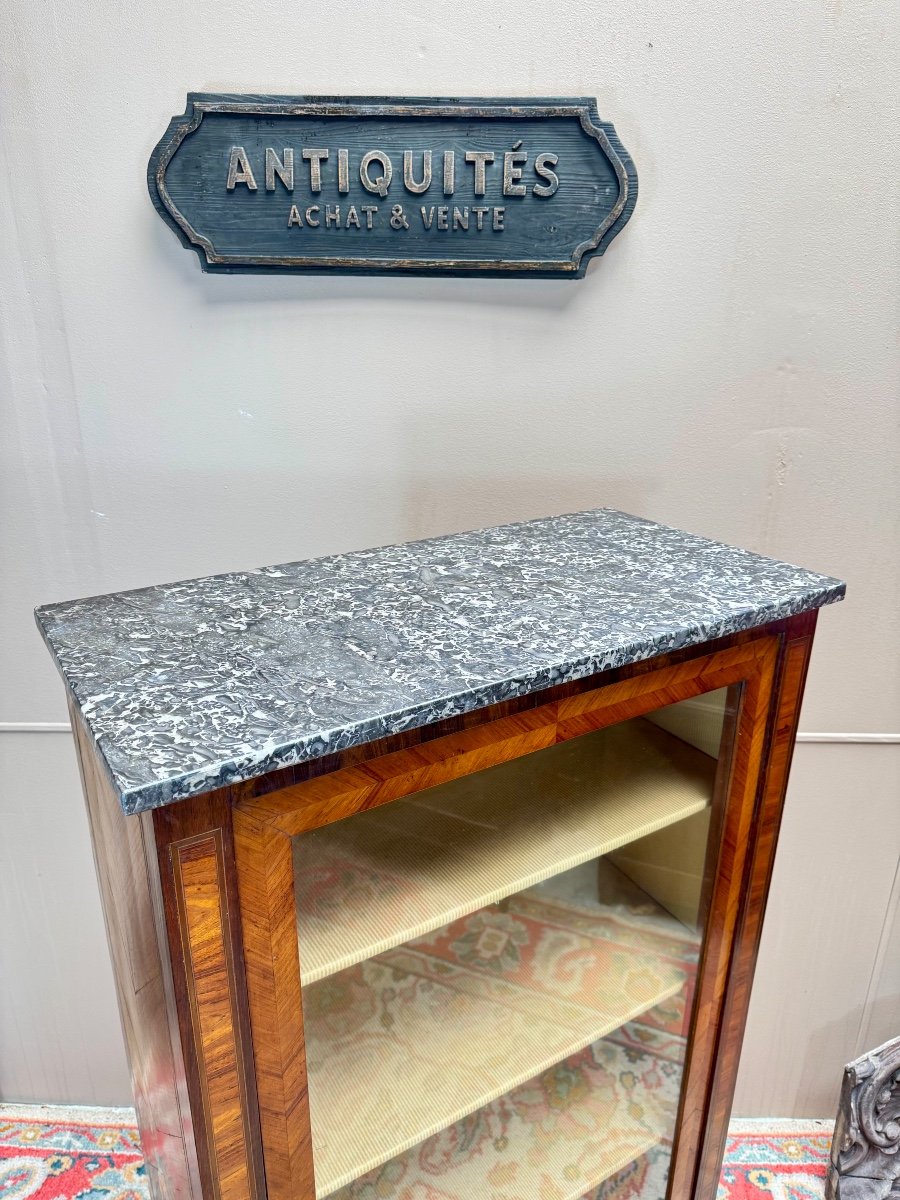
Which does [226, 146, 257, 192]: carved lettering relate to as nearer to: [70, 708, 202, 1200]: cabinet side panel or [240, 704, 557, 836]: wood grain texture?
[70, 708, 202, 1200]: cabinet side panel

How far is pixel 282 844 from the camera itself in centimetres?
76

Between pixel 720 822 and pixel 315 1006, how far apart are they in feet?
1.76

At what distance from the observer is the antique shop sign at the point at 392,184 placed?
124 cm

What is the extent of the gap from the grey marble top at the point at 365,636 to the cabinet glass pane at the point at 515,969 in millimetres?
135

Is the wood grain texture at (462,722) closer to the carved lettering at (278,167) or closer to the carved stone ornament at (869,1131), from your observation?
the carved lettering at (278,167)

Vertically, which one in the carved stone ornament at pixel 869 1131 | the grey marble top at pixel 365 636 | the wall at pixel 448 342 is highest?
the wall at pixel 448 342

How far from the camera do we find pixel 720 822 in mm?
1097

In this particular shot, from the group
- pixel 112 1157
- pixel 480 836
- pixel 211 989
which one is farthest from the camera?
pixel 112 1157

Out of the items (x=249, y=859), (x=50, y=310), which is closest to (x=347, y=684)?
(x=249, y=859)

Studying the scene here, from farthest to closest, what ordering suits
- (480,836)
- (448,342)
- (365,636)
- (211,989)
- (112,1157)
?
(112,1157), (448,342), (480,836), (365,636), (211,989)

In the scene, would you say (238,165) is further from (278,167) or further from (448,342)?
(448,342)

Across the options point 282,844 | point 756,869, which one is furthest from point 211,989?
point 756,869

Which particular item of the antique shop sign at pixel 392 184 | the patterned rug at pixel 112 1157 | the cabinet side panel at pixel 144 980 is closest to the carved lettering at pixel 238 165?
the antique shop sign at pixel 392 184

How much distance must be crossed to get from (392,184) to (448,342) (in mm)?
249
